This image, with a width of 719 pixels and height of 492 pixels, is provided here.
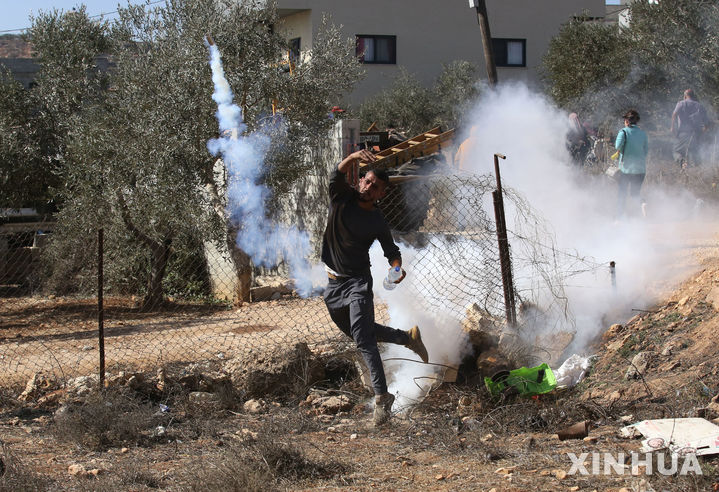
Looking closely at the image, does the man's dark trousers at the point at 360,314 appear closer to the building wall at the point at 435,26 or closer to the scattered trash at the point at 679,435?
the scattered trash at the point at 679,435

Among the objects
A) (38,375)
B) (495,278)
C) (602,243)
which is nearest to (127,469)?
(38,375)

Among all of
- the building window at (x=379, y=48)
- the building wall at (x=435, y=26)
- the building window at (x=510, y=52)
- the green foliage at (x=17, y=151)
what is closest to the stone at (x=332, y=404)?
the green foliage at (x=17, y=151)

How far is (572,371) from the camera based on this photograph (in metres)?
5.68

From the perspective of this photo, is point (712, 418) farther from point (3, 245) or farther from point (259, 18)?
point (3, 245)

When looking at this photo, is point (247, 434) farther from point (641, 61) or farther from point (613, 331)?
point (641, 61)

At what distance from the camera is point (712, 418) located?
4.29 m

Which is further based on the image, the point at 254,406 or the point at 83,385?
the point at 83,385

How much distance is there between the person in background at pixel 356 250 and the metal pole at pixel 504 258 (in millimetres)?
1170

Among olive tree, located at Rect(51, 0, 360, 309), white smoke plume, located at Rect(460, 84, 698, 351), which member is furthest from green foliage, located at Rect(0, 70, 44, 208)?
white smoke plume, located at Rect(460, 84, 698, 351)

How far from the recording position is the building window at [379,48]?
24.0m

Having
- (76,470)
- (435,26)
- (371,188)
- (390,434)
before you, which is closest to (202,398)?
(76,470)

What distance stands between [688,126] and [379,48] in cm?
1377

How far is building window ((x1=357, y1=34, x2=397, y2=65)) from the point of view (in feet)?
78.7

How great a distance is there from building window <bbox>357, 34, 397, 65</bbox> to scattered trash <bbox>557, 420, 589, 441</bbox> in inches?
820
